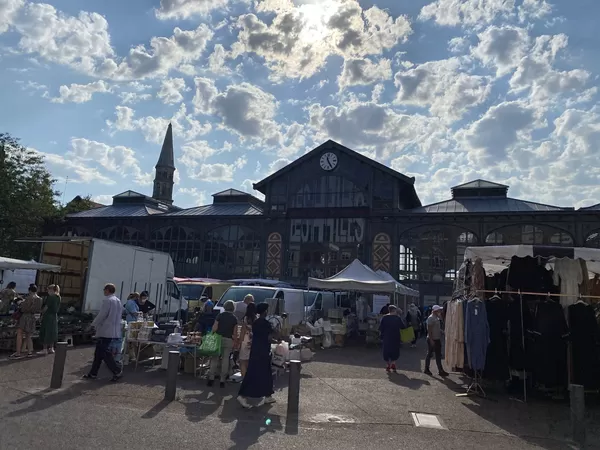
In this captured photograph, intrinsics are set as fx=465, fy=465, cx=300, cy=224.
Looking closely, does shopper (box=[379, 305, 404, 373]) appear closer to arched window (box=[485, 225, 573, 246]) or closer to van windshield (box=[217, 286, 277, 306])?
van windshield (box=[217, 286, 277, 306])

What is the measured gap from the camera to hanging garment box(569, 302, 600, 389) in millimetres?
8836

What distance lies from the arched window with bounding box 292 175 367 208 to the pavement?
24853 millimetres

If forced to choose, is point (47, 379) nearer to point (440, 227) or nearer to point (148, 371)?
point (148, 371)

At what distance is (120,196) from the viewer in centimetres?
4488

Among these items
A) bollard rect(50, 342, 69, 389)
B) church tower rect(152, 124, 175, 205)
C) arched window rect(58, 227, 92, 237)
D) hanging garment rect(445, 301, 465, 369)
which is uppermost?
church tower rect(152, 124, 175, 205)

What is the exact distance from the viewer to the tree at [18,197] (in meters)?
32.4

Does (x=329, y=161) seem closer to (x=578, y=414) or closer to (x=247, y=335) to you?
(x=247, y=335)

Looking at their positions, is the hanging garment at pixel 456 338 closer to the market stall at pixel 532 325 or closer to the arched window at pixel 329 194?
the market stall at pixel 532 325

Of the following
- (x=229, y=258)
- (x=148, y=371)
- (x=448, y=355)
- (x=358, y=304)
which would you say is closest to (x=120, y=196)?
(x=229, y=258)

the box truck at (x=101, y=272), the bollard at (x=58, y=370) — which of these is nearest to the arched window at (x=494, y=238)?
the box truck at (x=101, y=272)

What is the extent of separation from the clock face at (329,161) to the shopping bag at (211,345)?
2759cm

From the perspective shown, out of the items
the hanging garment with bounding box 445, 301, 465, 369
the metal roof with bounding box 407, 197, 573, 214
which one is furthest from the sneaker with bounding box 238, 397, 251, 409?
the metal roof with bounding box 407, 197, 573, 214

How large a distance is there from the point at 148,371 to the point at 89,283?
18.6 ft

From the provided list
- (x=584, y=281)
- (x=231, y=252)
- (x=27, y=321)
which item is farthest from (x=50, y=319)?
(x=231, y=252)
